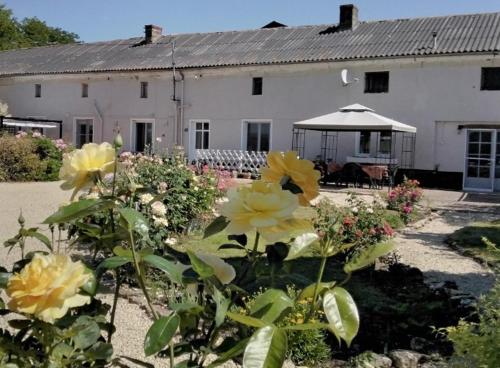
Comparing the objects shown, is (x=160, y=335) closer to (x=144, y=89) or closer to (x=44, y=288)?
(x=44, y=288)

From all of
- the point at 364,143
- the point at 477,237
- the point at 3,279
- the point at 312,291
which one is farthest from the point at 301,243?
the point at 364,143

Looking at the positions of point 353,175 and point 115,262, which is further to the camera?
point 353,175

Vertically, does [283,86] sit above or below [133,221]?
above

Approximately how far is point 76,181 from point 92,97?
29.0 m

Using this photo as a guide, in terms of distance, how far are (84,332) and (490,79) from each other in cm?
2053

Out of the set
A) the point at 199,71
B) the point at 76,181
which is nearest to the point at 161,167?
the point at 76,181

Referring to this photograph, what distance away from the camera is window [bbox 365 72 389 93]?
70.3 ft

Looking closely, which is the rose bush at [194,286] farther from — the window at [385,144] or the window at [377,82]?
the window at [377,82]

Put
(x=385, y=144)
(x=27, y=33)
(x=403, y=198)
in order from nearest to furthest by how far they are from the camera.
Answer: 1. (x=403, y=198)
2. (x=385, y=144)
3. (x=27, y=33)

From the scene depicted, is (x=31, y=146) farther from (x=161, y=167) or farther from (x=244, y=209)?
(x=244, y=209)

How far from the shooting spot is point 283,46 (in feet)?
83.2

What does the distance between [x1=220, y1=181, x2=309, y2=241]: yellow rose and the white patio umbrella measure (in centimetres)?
1663

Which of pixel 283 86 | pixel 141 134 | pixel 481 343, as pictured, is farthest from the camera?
pixel 141 134

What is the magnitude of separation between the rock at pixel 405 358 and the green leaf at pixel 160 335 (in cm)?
290
